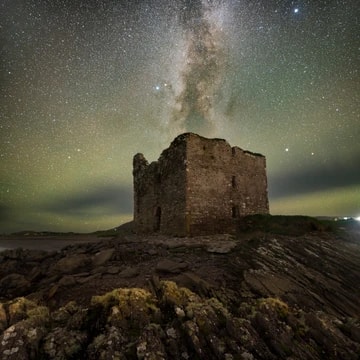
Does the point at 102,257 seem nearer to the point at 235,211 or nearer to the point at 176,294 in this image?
the point at 176,294

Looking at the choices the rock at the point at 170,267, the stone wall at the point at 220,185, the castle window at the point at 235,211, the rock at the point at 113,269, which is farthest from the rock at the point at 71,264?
the castle window at the point at 235,211

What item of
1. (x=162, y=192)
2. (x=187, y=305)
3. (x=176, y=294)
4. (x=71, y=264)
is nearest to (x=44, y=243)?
(x=162, y=192)

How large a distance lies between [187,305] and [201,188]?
9820 millimetres

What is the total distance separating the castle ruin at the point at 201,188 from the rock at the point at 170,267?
5.84 meters

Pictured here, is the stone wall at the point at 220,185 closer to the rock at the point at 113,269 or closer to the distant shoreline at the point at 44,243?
the rock at the point at 113,269

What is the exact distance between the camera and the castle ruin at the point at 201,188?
47.4ft

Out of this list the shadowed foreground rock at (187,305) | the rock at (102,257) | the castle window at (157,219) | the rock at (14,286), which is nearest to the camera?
the shadowed foreground rock at (187,305)

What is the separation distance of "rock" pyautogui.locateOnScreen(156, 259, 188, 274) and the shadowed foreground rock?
35mm

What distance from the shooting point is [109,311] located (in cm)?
516

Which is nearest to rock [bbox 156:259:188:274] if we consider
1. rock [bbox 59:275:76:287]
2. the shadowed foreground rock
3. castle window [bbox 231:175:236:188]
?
the shadowed foreground rock

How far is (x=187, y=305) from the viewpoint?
5.39 metres

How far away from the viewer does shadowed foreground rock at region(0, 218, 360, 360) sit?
170 inches

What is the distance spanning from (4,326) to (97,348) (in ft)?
7.56

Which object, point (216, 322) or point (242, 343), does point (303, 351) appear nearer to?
point (242, 343)
